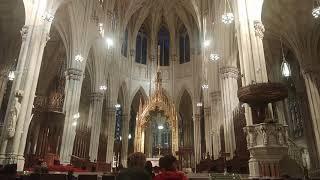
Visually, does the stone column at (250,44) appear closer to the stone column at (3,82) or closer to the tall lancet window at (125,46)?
the stone column at (3,82)

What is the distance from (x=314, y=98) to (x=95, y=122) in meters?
16.5

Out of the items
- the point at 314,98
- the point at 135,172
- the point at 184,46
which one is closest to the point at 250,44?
the point at 314,98

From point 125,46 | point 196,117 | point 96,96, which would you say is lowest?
point 196,117

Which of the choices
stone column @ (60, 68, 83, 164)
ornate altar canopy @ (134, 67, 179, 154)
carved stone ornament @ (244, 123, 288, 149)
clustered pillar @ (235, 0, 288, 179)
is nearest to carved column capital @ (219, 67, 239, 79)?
clustered pillar @ (235, 0, 288, 179)

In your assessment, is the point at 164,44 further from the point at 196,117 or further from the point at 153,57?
the point at 196,117

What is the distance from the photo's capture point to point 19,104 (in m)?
12.5

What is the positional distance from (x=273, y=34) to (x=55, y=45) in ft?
61.6

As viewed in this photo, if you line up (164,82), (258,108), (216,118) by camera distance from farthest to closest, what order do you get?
(164,82), (216,118), (258,108)

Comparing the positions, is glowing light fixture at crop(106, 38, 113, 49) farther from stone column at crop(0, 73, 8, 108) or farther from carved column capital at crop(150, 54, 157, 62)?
stone column at crop(0, 73, 8, 108)

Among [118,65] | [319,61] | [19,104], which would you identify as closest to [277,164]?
[19,104]

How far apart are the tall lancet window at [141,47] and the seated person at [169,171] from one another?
Answer: 31459mm

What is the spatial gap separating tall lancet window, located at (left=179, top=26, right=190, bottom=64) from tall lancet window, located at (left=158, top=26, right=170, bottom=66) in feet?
5.68

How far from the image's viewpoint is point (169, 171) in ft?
11.6

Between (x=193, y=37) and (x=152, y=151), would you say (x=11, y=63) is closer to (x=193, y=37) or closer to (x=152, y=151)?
(x=152, y=151)
